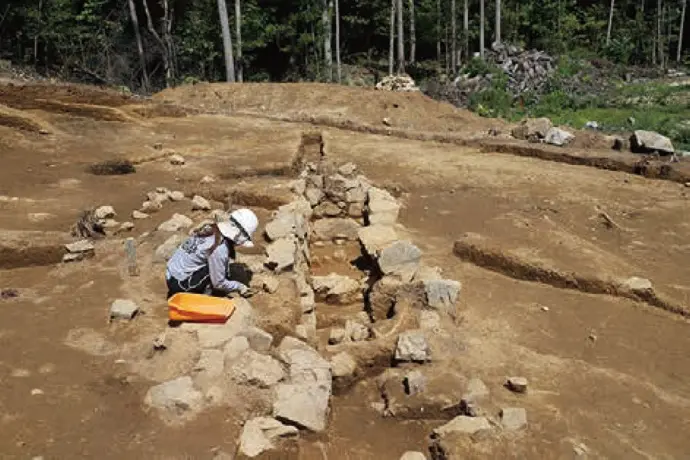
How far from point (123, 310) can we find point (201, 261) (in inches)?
30.2

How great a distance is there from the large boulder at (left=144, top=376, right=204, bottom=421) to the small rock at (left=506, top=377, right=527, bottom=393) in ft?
Result: 8.31

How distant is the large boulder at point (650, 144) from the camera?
12500 mm

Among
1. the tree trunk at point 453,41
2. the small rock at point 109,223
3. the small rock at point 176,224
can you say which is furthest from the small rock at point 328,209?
the tree trunk at point 453,41

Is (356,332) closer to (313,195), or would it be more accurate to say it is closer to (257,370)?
(257,370)

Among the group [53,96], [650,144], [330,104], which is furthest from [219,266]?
[330,104]

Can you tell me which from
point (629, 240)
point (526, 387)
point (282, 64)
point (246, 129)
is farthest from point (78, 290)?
point (282, 64)

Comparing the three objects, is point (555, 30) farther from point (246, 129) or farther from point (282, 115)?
point (246, 129)

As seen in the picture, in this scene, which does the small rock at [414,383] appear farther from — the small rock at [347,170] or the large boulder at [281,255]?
the small rock at [347,170]

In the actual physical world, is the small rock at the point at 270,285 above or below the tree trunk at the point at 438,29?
below

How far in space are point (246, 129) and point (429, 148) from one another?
4010mm

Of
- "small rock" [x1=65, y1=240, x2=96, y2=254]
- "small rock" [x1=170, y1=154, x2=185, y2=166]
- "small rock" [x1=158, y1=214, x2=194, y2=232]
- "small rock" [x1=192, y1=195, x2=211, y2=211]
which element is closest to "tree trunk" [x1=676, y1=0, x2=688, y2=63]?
"small rock" [x1=170, y1=154, x2=185, y2=166]

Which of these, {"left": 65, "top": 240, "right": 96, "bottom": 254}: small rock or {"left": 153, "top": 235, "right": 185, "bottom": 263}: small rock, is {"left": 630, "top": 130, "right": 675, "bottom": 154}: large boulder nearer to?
{"left": 153, "top": 235, "right": 185, "bottom": 263}: small rock

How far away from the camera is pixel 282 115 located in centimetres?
1627

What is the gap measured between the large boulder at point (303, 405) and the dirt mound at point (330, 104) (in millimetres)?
11602
